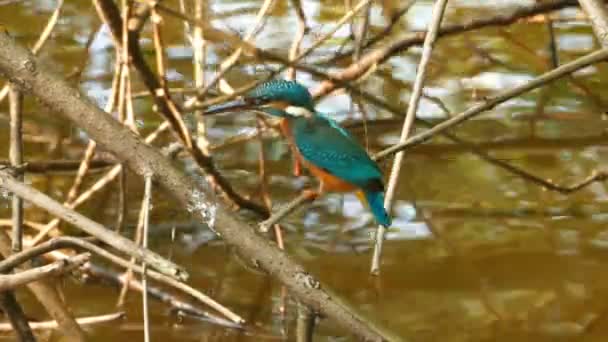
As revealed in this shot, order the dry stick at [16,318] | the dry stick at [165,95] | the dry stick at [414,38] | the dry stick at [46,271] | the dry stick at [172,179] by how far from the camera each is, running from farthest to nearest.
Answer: the dry stick at [414,38] < the dry stick at [165,95] < the dry stick at [16,318] < the dry stick at [46,271] < the dry stick at [172,179]

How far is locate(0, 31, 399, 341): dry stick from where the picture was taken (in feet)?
5.58

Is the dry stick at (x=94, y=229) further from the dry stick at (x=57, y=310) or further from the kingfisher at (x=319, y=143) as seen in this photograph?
the dry stick at (x=57, y=310)

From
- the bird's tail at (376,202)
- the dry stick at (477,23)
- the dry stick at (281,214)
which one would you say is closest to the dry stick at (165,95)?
the dry stick at (477,23)

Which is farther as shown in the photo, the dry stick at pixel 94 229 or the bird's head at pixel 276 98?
the bird's head at pixel 276 98

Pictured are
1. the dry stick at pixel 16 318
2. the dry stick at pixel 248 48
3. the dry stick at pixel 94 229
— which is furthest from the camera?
the dry stick at pixel 248 48

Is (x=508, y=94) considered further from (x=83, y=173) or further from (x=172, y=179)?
(x=83, y=173)

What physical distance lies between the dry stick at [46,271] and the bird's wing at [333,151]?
0.71 m

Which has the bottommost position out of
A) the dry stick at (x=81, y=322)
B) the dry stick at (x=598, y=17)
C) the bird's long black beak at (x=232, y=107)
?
the dry stick at (x=81, y=322)

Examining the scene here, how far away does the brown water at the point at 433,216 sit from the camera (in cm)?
344

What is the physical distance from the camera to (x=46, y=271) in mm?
1867

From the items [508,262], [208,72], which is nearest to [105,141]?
[508,262]

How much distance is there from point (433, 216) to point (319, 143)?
167 cm

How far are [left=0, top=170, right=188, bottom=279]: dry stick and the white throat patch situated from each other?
0.72 m

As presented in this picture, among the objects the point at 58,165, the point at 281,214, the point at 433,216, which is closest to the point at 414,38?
the point at 433,216
